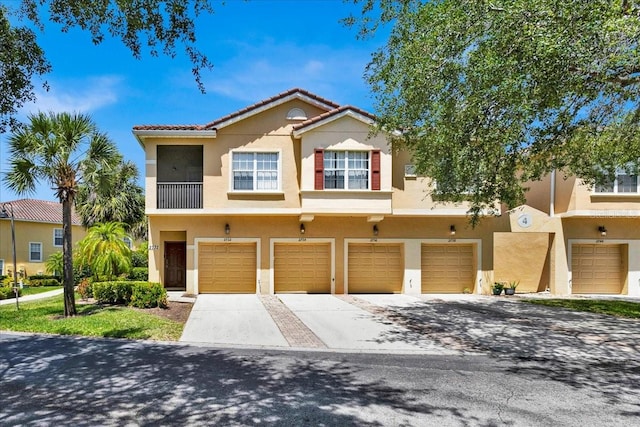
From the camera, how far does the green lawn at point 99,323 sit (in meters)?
10.6

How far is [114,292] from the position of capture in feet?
49.4

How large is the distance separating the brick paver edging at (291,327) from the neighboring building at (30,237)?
22299 millimetres

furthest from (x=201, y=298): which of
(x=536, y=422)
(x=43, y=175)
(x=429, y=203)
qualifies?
(x=536, y=422)

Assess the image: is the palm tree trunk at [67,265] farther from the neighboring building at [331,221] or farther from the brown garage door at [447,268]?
Result: the brown garage door at [447,268]

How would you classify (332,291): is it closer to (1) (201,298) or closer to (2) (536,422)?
(1) (201,298)

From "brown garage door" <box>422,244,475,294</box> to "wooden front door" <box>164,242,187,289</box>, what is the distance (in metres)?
10.9

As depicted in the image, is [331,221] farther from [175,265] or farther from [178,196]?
[175,265]

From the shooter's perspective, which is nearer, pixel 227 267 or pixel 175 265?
pixel 227 267

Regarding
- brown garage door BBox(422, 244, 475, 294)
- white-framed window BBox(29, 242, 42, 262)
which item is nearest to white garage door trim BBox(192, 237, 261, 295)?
brown garage door BBox(422, 244, 475, 294)

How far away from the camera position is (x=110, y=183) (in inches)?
529

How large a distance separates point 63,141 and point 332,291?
38.2ft

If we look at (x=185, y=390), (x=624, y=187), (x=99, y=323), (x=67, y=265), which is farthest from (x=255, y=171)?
(x=624, y=187)

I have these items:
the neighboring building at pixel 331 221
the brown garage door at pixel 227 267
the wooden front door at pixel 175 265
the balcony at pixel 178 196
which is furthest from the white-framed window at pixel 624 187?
the wooden front door at pixel 175 265

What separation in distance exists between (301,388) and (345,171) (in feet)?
40.6
